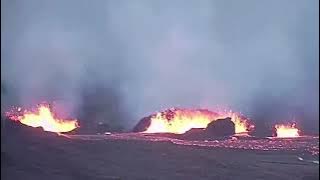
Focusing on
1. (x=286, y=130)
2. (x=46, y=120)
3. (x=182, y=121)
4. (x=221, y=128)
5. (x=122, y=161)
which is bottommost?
(x=122, y=161)

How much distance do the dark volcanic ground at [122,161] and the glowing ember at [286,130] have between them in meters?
22.4

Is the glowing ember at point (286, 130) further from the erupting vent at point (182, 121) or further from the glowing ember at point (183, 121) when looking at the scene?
the glowing ember at point (183, 121)

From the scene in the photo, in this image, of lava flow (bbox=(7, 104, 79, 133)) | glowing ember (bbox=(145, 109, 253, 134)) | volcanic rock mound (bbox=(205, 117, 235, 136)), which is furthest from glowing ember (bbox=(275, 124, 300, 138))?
lava flow (bbox=(7, 104, 79, 133))

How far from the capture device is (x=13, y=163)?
20453mm

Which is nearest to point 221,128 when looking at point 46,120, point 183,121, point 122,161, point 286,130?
point 183,121

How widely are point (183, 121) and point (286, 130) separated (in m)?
10.2

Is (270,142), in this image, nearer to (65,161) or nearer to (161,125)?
(161,125)

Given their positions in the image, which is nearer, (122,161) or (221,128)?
(122,161)

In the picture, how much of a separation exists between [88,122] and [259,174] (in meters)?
30.7

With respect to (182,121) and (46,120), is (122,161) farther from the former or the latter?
(182,121)

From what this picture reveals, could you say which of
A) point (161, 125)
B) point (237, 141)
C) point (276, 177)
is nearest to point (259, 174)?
point (276, 177)

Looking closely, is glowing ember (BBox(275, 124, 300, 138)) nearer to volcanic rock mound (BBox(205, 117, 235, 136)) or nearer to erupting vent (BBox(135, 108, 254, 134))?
erupting vent (BBox(135, 108, 254, 134))

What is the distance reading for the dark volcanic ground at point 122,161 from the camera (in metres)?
21.0

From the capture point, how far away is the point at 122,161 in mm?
24328
